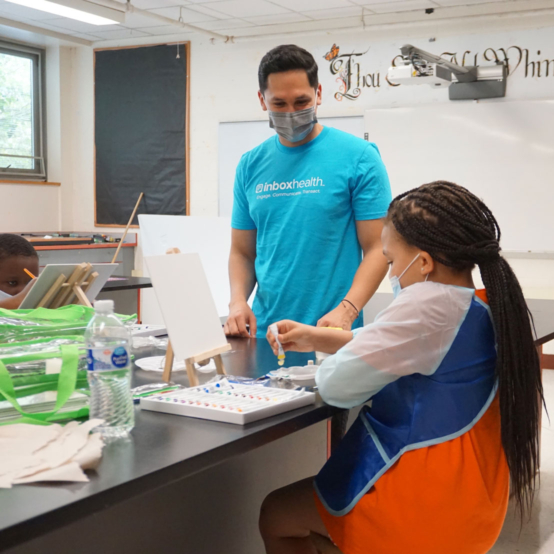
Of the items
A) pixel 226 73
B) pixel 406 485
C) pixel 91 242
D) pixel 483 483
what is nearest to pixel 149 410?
pixel 406 485

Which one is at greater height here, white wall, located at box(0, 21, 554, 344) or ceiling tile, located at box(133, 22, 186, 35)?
ceiling tile, located at box(133, 22, 186, 35)

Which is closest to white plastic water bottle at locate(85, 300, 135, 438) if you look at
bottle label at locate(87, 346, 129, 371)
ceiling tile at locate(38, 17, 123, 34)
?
bottle label at locate(87, 346, 129, 371)

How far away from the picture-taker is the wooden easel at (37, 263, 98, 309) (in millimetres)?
1839

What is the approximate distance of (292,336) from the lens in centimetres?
139

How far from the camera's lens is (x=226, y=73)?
6008mm

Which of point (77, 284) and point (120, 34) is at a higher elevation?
point (120, 34)

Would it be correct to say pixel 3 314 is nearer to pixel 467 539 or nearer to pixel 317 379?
pixel 317 379

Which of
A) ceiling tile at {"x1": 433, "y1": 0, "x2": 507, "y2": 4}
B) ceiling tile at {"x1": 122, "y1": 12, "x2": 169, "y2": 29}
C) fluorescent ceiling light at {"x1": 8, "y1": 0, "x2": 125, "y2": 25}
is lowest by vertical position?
fluorescent ceiling light at {"x1": 8, "y1": 0, "x2": 125, "y2": 25}

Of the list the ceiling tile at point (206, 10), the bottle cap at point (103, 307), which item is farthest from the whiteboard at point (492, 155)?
A: the bottle cap at point (103, 307)

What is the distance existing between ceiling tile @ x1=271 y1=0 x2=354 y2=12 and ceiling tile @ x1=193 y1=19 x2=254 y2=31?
558 mm

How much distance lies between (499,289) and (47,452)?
0.78 metres

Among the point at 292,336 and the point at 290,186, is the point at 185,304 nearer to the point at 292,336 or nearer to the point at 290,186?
the point at 292,336

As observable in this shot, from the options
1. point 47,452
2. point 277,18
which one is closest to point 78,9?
point 277,18

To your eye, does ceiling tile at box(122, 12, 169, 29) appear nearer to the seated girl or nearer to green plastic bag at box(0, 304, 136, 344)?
green plastic bag at box(0, 304, 136, 344)
